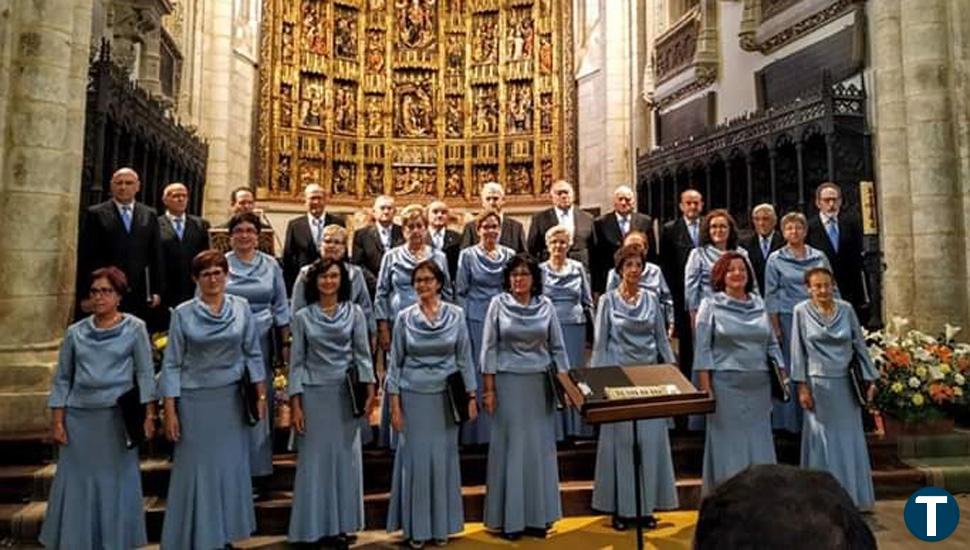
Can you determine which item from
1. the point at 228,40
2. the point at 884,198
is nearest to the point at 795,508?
the point at 884,198

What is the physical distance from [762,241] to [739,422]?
6.65 feet

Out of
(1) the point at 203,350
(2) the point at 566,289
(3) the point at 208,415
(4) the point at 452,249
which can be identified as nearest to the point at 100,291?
(1) the point at 203,350

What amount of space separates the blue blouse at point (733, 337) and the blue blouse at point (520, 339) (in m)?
0.97

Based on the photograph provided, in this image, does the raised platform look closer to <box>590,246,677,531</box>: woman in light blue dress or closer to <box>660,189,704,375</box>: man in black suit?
<box>590,246,677,531</box>: woman in light blue dress

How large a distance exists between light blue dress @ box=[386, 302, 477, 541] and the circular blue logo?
2.72 metres

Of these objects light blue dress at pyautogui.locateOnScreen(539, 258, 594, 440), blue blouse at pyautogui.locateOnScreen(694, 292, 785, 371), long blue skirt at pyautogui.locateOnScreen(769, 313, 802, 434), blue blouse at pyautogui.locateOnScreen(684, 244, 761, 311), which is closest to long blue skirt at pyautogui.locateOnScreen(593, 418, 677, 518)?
blue blouse at pyautogui.locateOnScreen(694, 292, 785, 371)

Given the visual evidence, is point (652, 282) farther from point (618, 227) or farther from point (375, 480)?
point (375, 480)

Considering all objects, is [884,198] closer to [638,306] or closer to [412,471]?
[638,306]

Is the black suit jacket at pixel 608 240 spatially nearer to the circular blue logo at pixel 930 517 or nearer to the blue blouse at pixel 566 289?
the blue blouse at pixel 566 289

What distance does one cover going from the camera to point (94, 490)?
3703 mm

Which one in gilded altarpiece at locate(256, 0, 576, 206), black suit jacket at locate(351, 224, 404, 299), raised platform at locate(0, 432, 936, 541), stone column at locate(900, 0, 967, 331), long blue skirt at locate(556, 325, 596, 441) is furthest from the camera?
gilded altarpiece at locate(256, 0, 576, 206)

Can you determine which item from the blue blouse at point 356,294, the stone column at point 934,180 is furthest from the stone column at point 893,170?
the blue blouse at point 356,294

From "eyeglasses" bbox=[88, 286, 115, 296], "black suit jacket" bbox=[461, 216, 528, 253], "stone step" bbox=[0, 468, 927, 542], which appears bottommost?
"stone step" bbox=[0, 468, 927, 542]

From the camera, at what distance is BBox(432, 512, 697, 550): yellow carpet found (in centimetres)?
426
